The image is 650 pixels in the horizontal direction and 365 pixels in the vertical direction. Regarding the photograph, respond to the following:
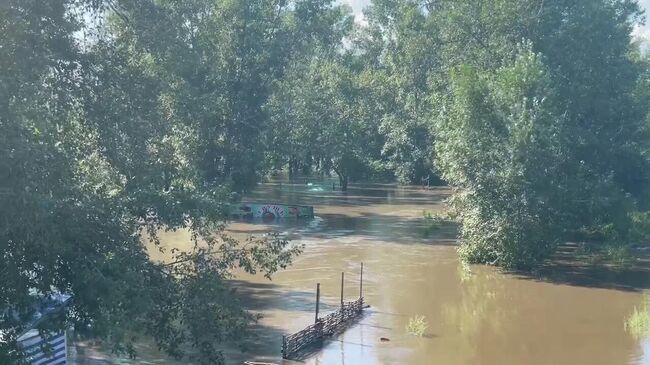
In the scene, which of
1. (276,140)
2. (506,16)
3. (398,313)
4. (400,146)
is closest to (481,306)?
(398,313)

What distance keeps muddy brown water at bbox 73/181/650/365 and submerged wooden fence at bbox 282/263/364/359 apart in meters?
0.34

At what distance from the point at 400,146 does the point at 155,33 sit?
5436cm

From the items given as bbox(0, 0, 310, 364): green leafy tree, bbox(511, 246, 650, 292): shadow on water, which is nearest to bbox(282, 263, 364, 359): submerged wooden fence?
bbox(0, 0, 310, 364): green leafy tree

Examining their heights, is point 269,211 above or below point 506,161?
below

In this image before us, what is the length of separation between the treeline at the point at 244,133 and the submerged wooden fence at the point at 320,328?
1.71 metres

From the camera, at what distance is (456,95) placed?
30.9 metres

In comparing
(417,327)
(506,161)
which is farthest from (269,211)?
(417,327)

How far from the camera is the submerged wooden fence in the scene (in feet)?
60.9

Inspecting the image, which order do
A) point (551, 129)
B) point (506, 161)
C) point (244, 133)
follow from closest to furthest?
point (551, 129) → point (506, 161) → point (244, 133)

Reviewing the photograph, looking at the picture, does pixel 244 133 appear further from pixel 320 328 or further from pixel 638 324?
pixel 638 324

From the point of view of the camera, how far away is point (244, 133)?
1769 inches

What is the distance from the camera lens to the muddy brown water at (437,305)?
759 inches

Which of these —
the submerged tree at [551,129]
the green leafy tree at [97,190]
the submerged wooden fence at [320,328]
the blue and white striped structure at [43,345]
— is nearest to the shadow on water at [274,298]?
the submerged wooden fence at [320,328]

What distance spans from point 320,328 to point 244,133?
1034 inches
